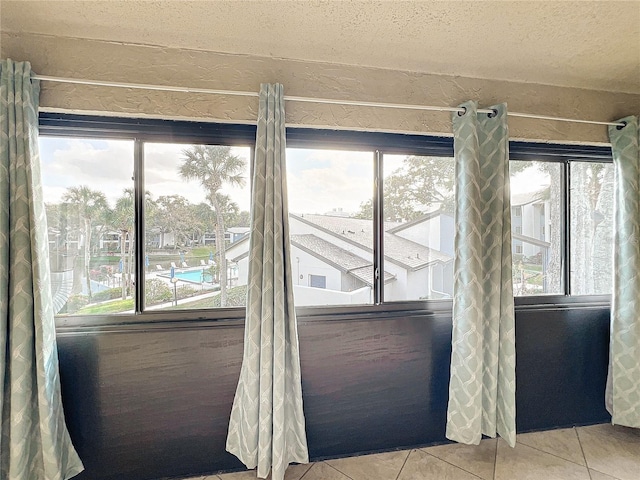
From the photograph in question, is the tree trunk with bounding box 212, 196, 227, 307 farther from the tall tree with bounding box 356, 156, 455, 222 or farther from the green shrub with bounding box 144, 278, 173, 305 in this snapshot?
the tall tree with bounding box 356, 156, 455, 222

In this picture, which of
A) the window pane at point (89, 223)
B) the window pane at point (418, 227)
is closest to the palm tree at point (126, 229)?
the window pane at point (89, 223)

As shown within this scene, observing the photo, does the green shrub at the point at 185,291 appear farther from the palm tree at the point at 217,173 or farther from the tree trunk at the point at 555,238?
the tree trunk at the point at 555,238

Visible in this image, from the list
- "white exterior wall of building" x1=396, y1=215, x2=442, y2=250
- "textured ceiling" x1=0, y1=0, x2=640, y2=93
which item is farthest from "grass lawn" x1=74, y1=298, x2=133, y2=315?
"white exterior wall of building" x1=396, y1=215, x2=442, y2=250

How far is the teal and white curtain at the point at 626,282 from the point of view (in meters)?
1.92

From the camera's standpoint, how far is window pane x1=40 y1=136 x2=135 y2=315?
1.59 metres

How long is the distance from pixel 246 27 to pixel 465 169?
1.27 m

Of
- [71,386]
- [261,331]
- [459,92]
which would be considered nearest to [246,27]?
[459,92]

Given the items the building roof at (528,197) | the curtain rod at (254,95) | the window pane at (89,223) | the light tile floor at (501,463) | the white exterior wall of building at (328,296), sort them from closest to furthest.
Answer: the curtain rod at (254,95)
the window pane at (89,223)
the light tile floor at (501,463)
the white exterior wall of building at (328,296)
the building roof at (528,197)

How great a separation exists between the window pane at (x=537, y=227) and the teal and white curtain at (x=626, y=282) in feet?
0.93

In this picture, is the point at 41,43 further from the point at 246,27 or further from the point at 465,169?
the point at 465,169

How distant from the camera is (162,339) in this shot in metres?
1.64

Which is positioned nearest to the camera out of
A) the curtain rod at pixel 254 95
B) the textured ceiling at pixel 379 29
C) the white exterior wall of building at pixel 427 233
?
the textured ceiling at pixel 379 29

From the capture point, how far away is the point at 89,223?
5.31 ft

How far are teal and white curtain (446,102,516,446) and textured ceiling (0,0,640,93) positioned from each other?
0.31 meters
